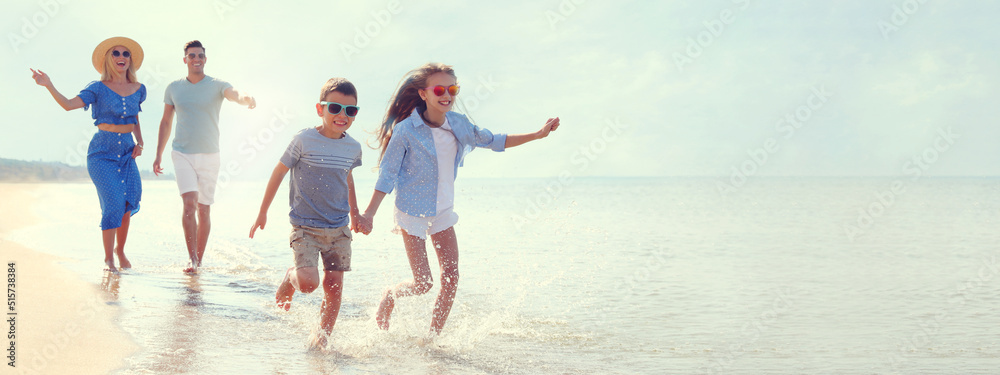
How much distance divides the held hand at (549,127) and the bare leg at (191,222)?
3.95m

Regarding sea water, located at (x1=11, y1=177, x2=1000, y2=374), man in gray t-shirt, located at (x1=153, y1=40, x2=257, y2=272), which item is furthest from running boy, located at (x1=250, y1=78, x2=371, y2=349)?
man in gray t-shirt, located at (x1=153, y1=40, x2=257, y2=272)

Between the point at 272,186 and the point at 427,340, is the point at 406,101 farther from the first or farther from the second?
the point at 427,340

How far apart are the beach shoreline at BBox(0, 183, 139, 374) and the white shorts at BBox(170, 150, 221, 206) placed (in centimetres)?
125

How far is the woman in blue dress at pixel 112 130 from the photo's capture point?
21.1 ft

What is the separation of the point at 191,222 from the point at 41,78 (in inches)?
69.4

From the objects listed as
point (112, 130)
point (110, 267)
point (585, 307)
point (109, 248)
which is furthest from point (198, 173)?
point (585, 307)

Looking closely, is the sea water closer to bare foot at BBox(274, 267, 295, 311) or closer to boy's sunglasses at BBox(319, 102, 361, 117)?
bare foot at BBox(274, 267, 295, 311)

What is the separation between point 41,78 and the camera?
5.90 m

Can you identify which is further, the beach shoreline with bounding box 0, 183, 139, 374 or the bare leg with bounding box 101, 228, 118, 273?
the bare leg with bounding box 101, 228, 118, 273

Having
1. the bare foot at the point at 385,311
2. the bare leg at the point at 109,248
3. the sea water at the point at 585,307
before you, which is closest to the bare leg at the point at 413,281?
the bare foot at the point at 385,311

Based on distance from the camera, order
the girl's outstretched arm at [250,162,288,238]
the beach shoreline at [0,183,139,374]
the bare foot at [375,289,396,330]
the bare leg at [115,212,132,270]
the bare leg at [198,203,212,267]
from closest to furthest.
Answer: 1. the beach shoreline at [0,183,139,374]
2. the girl's outstretched arm at [250,162,288,238]
3. the bare foot at [375,289,396,330]
4. the bare leg at [115,212,132,270]
5. the bare leg at [198,203,212,267]

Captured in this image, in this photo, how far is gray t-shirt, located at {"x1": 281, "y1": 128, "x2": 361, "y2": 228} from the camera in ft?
13.7

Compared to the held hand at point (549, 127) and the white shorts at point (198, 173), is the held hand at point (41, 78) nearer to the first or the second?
the white shorts at point (198, 173)

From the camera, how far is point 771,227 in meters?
15.5
